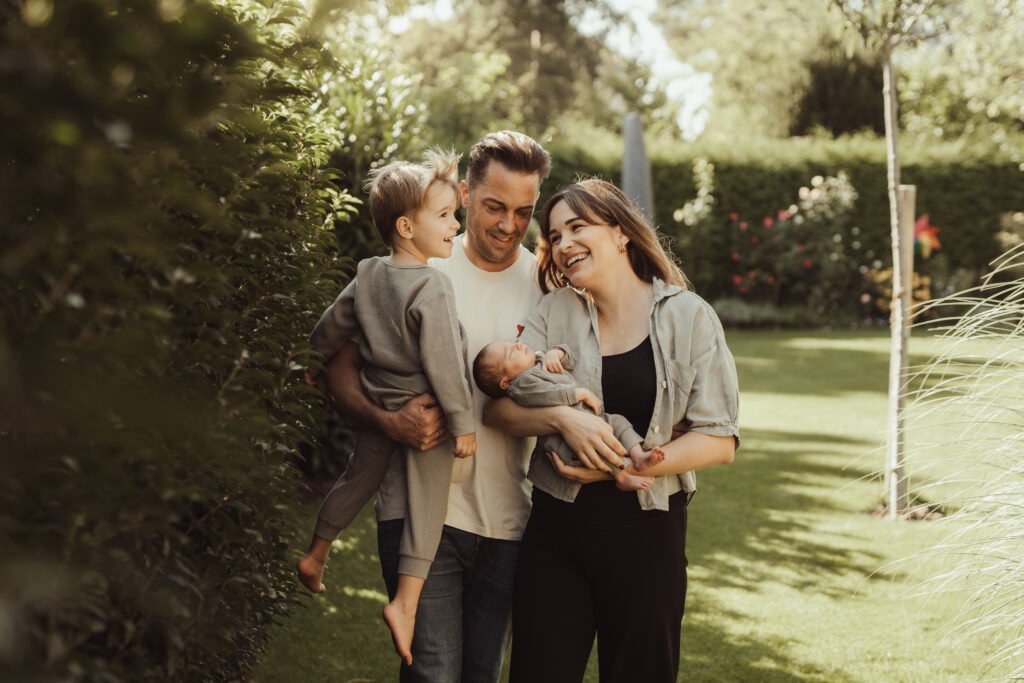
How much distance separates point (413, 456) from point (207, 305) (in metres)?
0.96

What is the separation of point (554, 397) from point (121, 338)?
150cm

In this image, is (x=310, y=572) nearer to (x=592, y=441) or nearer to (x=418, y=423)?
(x=418, y=423)

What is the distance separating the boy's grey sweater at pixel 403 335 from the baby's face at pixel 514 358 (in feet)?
0.37

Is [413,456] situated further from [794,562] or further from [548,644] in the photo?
[794,562]

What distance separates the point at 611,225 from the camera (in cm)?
284

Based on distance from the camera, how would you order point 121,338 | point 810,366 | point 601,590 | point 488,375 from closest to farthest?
point 121,338 → point 601,590 → point 488,375 → point 810,366

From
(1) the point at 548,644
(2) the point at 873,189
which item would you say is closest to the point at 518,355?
(1) the point at 548,644

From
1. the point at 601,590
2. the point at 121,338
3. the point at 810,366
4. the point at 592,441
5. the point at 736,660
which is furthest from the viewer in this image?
the point at 810,366

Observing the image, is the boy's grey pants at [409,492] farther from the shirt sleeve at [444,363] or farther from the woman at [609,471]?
the woman at [609,471]

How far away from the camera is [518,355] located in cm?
271

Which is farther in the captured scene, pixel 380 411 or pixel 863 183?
pixel 863 183

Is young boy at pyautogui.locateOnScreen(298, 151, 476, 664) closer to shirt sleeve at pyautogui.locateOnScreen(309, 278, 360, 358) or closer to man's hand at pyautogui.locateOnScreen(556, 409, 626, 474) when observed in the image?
shirt sleeve at pyautogui.locateOnScreen(309, 278, 360, 358)

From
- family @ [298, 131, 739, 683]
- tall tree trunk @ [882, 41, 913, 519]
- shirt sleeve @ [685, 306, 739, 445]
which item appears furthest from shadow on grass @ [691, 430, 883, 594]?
family @ [298, 131, 739, 683]

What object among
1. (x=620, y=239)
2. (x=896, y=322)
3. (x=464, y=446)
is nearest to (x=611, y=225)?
(x=620, y=239)
